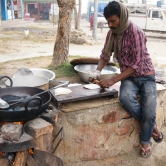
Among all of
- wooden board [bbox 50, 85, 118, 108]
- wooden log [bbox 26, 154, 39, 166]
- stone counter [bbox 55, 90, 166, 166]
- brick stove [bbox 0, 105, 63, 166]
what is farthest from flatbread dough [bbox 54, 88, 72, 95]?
wooden log [bbox 26, 154, 39, 166]

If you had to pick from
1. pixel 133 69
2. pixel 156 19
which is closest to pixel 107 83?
pixel 133 69

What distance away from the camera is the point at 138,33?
3123 mm

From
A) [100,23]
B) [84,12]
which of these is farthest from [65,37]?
[84,12]

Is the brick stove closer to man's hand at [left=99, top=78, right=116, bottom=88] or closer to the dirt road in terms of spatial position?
man's hand at [left=99, top=78, right=116, bottom=88]

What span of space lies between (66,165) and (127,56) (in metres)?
1.77

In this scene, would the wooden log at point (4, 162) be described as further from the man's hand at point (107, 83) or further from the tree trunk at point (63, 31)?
the tree trunk at point (63, 31)

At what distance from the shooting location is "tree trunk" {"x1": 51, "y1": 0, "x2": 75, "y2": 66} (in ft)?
18.1

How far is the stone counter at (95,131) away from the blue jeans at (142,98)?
0.19 m

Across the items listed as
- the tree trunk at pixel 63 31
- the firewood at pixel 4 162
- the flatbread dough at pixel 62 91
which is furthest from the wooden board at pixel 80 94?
the tree trunk at pixel 63 31

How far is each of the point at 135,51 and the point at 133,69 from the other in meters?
0.24

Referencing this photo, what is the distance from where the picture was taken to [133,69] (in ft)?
10.3

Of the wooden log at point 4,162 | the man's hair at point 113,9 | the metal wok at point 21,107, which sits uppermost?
the man's hair at point 113,9

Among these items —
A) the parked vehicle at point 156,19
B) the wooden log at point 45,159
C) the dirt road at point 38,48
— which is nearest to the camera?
the wooden log at point 45,159

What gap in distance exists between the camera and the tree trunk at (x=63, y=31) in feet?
18.1
